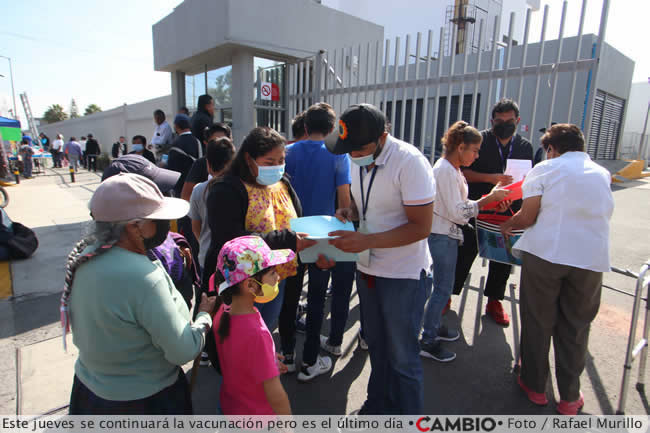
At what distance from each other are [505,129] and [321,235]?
2.45 metres

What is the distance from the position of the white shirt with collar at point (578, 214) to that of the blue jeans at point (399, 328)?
3.02ft

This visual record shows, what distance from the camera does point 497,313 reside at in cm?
372

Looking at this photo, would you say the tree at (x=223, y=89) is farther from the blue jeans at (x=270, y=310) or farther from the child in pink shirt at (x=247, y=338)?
the child in pink shirt at (x=247, y=338)

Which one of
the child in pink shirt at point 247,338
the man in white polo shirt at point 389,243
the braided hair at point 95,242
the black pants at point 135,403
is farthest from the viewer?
the man in white polo shirt at point 389,243

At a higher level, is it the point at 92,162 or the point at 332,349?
the point at 92,162

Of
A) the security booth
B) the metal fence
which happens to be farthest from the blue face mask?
the security booth

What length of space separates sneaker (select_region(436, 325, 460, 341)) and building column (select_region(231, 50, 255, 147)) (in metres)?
6.33

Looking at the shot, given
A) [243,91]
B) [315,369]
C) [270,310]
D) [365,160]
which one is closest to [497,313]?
Result: [315,369]

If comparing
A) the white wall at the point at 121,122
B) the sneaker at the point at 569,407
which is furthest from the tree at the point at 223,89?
the sneaker at the point at 569,407

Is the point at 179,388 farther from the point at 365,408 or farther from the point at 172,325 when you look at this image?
the point at 365,408

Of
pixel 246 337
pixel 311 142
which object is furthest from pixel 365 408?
pixel 311 142

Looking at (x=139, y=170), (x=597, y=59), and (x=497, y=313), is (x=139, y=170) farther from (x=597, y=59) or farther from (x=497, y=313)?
(x=597, y=59)

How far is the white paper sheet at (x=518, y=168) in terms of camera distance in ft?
10.6

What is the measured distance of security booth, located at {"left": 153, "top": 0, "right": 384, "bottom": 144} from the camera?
7.71m
